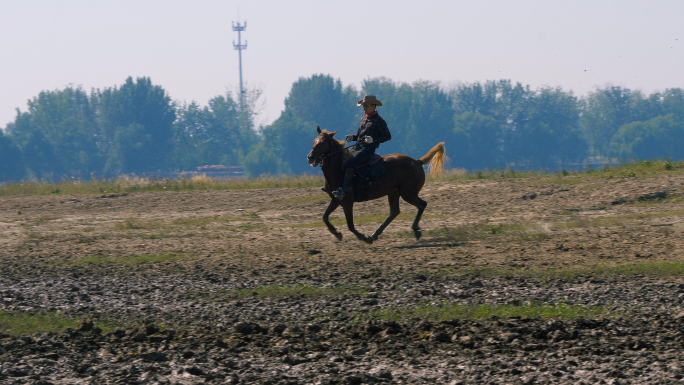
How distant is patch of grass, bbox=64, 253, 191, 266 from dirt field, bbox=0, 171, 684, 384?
0.05 metres

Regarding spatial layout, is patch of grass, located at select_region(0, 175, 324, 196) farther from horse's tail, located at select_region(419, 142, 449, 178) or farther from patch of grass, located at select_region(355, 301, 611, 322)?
patch of grass, located at select_region(355, 301, 611, 322)

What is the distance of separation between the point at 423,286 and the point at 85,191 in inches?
798

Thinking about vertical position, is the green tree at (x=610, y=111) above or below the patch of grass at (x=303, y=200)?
above

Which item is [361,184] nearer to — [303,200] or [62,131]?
[303,200]

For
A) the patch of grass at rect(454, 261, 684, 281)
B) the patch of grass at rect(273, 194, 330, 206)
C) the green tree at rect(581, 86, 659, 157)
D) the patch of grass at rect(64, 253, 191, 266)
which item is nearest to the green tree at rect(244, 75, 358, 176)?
the green tree at rect(581, 86, 659, 157)

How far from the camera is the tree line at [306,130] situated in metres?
93.6

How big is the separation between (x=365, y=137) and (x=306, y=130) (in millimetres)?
83753

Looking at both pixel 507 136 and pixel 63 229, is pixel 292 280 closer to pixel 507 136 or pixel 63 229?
pixel 63 229

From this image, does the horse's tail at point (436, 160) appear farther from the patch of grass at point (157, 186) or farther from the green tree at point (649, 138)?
the green tree at point (649, 138)

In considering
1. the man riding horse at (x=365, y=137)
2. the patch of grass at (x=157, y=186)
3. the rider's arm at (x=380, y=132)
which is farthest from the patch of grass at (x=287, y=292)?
the patch of grass at (x=157, y=186)

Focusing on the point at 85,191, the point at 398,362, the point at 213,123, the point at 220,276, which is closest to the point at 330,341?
the point at 398,362

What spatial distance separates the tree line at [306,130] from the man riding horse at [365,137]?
245ft

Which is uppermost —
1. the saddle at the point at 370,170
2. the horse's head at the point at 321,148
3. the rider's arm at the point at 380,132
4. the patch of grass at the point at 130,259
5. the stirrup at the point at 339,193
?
the rider's arm at the point at 380,132

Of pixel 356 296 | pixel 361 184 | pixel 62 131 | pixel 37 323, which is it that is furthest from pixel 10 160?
pixel 356 296
